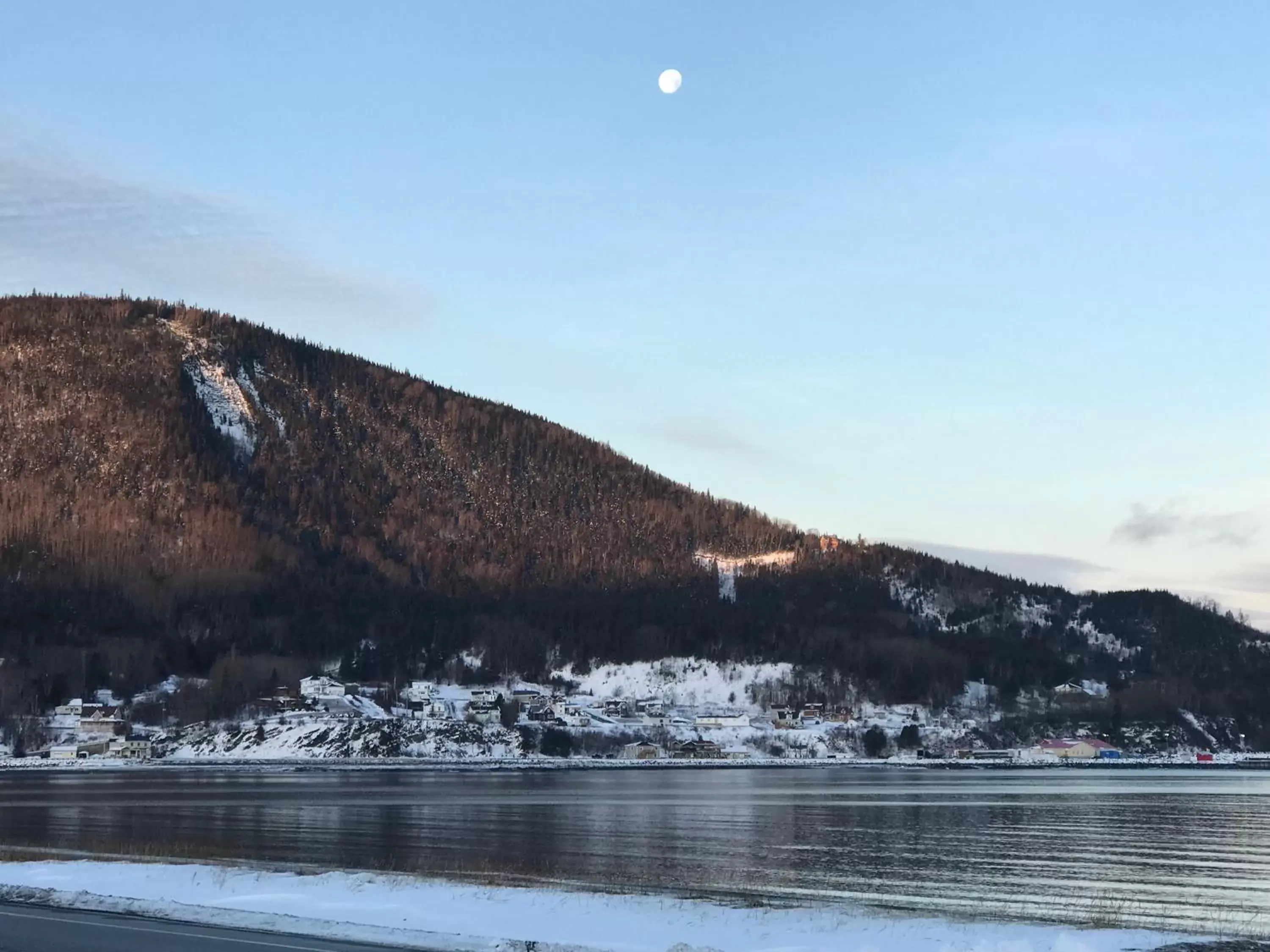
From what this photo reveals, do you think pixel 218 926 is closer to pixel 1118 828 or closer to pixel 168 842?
pixel 168 842

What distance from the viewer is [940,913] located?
131ft

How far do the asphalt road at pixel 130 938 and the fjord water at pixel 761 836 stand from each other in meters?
17.2

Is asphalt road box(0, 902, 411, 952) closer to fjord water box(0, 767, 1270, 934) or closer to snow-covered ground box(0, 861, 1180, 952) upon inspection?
snow-covered ground box(0, 861, 1180, 952)

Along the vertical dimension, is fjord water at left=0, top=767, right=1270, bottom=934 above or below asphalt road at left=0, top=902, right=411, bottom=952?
below

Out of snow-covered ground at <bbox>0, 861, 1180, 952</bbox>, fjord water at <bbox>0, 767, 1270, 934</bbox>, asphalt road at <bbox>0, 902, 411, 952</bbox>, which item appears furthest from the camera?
fjord water at <bbox>0, 767, 1270, 934</bbox>

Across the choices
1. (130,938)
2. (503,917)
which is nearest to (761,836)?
(503,917)

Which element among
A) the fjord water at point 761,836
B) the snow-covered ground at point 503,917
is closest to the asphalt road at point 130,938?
the snow-covered ground at point 503,917

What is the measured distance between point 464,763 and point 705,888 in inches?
6292

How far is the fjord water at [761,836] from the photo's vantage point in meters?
46.8

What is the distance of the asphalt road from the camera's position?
2638 centimetres

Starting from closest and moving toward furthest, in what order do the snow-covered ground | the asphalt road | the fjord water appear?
the asphalt road
the snow-covered ground
the fjord water

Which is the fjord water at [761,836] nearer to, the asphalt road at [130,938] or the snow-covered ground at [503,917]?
the snow-covered ground at [503,917]

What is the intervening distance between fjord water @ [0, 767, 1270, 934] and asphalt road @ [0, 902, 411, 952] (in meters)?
17.2

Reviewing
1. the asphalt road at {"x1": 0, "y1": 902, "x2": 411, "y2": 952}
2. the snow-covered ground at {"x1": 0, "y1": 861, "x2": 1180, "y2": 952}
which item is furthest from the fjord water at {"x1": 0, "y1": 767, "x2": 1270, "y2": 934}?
the asphalt road at {"x1": 0, "y1": 902, "x2": 411, "y2": 952}
